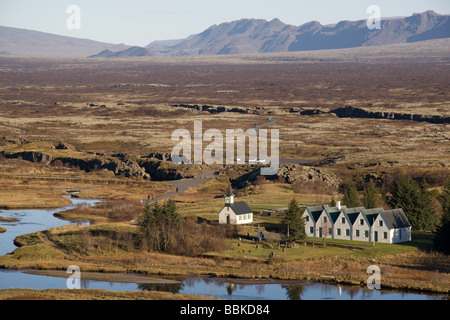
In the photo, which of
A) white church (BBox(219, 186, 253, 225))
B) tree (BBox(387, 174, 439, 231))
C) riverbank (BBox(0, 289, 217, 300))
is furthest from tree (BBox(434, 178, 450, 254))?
riverbank (BBox(0, 289, 217, 300))

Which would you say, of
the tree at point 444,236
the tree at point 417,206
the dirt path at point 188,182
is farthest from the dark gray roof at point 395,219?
→ the dirt path at point 188,182

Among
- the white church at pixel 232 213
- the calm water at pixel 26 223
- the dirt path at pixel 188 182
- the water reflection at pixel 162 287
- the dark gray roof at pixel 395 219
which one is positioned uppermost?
the dark gray roof at pixel 395 219

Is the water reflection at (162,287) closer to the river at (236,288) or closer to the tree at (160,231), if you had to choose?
the river at (236,288)

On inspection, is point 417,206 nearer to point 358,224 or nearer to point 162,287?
point 358,224

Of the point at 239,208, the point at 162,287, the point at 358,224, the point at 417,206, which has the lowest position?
the point at 162,287

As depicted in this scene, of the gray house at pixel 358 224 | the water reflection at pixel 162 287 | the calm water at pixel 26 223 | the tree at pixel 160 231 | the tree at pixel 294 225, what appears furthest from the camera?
the calm water at pixel 26 223

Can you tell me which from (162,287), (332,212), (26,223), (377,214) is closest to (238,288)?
(162,287)
